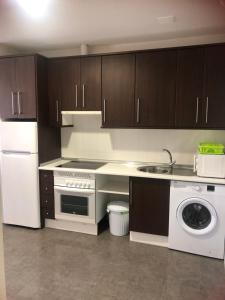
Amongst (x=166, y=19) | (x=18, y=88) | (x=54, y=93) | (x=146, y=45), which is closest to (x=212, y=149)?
(x=166, y=19)

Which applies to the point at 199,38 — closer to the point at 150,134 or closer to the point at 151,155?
the point at 150,134

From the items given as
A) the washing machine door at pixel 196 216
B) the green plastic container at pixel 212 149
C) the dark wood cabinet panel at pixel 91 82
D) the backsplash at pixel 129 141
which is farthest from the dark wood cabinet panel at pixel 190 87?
the dark wood cabinet panel at pixel 91 82

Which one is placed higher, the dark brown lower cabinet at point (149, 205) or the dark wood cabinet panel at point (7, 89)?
the dark wood cabinet panel at point (7, 89)

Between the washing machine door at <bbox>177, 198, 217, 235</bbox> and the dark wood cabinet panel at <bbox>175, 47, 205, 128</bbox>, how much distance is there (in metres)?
0.88

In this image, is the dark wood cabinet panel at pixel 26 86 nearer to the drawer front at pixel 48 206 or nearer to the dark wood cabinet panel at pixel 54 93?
the dark wood cabinet panel at pixel 54 93

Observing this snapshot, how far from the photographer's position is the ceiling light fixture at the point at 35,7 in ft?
Result: 6.91

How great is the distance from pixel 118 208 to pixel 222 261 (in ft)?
4.25

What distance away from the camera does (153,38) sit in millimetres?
3139

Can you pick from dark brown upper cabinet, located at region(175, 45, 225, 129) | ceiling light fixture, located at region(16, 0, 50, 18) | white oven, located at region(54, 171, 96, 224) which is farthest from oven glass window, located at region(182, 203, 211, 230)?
ceiling light fixture, located at region(16, 0, 50, 18)

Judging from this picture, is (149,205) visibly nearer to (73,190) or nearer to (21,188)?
(73,190)

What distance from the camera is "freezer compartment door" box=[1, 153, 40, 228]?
3.20 metres

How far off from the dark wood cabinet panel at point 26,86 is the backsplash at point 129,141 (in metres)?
0.70

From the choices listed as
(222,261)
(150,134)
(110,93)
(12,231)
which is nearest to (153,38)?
(110,93)

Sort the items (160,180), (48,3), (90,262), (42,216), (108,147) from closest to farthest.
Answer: (48,3) → (90,262) → (160,180) → (42,216) → (108,147)
